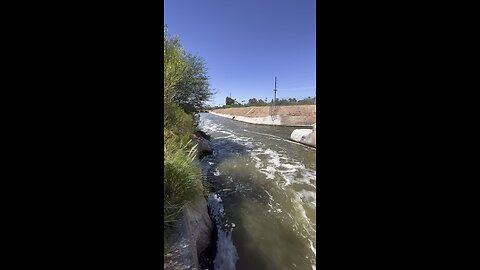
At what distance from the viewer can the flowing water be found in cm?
275

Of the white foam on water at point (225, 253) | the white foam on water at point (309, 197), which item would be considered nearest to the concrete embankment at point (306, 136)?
the white foam on water at point (309, 197)

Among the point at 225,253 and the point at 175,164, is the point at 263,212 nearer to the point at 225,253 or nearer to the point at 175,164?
the point at 225,253

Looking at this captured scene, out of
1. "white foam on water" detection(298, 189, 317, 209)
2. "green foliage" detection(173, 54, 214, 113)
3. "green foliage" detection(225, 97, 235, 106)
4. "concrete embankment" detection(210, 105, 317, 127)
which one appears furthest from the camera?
"green foliage" detection(225, 97, 235, 106)

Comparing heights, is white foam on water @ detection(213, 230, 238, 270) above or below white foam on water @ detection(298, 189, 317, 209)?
below

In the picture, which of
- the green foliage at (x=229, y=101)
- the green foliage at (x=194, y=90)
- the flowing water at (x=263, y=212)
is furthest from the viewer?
the green foliage at (x=229, y=101)

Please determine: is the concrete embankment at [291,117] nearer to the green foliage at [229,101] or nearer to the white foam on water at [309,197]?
the white foam on water at [309,197]

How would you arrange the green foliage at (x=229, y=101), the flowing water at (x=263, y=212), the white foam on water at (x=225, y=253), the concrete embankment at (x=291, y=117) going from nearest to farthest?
the white foam on water at (x=225, y=253), the flowing water at (x=263, y=212), the concrete embankment at (x=291, y=117), the green foliage at (x=229, y=101)

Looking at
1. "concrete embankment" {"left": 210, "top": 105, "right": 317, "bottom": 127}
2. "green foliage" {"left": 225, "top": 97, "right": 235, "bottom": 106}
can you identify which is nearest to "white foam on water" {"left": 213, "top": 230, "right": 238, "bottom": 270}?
"concrete embankment" {"left": 210, "top": 105, "right": 317, "bottom": 127}

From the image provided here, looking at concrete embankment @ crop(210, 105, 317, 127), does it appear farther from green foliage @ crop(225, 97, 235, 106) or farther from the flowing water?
green foliage @ crop(225, 97, 235, 106)

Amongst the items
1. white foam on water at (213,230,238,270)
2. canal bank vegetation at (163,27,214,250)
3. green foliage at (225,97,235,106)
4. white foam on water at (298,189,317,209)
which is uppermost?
green foliage at (225,97,235,106)

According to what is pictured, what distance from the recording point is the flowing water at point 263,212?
9.03 ft
